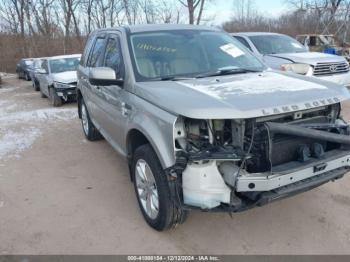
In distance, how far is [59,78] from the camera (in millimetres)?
11289

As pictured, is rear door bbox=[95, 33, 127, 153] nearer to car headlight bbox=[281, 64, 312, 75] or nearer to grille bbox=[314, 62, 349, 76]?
car headlight bbox=[281, 64, 312, 75]

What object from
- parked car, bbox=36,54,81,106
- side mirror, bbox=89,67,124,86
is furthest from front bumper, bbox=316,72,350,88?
parked car, bbox=36,54,81,106

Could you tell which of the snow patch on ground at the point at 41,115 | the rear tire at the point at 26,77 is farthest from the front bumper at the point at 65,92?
the rear tire at the point at 26,77

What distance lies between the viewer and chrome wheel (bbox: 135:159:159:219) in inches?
135

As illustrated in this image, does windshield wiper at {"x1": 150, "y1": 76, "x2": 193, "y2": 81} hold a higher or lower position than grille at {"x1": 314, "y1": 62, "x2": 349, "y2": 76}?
higher

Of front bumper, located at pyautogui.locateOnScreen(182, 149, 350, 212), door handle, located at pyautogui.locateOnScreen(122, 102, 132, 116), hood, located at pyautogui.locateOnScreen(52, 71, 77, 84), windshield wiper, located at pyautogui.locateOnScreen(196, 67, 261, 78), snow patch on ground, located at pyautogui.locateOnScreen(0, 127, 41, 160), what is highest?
windshield wiper, located at pyautogui.locateOnScreen(196, 67, 261, 78)

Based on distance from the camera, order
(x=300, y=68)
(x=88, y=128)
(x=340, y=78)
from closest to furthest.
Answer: (x=88, y=128) → (x=300, y=68) → (x=340, y=78)

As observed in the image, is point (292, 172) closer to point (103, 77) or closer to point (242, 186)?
point (242, 186)

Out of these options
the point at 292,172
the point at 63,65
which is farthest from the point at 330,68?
the point at 63,65

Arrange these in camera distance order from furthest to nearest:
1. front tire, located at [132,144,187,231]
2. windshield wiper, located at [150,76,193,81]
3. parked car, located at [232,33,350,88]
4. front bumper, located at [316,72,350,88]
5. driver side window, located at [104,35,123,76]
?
front bumper, located at [316,72,350,88]
parked car, located at [232,33,350,88]
driver side window, located at [104,35,123,76]
windshield wiper, located at [150,76,193,81]
front tire, located at [132,144,187,231]

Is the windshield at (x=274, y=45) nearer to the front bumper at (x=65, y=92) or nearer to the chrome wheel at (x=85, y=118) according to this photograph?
the chrome wheel at (x=85, y=118)

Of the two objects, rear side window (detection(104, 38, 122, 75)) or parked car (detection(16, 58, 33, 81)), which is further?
parked car (detection(16, 58, 33, 81))

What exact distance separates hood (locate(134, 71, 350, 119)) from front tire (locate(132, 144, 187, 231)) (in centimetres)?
55

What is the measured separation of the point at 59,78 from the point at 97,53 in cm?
645
